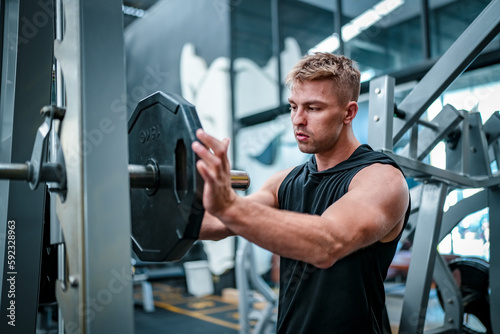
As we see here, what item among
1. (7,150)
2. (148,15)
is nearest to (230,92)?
(148,15)

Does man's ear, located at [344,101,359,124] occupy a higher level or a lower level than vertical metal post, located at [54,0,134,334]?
higher

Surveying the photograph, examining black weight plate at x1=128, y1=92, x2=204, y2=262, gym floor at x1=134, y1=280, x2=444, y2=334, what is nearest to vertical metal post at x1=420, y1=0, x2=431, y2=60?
gym floor at x1=134, y1=280, x2=444, y2=334

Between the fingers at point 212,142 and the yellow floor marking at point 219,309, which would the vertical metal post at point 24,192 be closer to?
the fingers at point 212,142

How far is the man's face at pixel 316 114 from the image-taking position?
127 centimetres

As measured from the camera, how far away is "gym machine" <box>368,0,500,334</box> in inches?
66.0

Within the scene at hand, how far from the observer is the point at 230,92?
6.23m

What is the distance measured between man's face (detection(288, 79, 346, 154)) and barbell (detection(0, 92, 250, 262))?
36 centimetres

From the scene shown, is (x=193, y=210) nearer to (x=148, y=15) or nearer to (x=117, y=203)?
(x=117, y=203)

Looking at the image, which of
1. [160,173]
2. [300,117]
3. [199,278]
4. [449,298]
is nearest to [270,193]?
[300,117]

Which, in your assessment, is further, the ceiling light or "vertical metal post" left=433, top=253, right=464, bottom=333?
the ceiling light

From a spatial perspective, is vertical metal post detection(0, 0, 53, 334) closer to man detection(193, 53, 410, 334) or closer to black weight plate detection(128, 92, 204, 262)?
black weight plate detection(128, 92, 204, 262)

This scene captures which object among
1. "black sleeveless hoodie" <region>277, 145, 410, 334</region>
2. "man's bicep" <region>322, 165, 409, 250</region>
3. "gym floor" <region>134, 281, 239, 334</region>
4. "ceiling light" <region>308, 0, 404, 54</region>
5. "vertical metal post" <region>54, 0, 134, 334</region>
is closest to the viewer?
"vertical metal post" <region>54, 0, 134, 334</region>

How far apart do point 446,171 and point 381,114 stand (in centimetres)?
39

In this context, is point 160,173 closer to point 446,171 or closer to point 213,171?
point 213,171
